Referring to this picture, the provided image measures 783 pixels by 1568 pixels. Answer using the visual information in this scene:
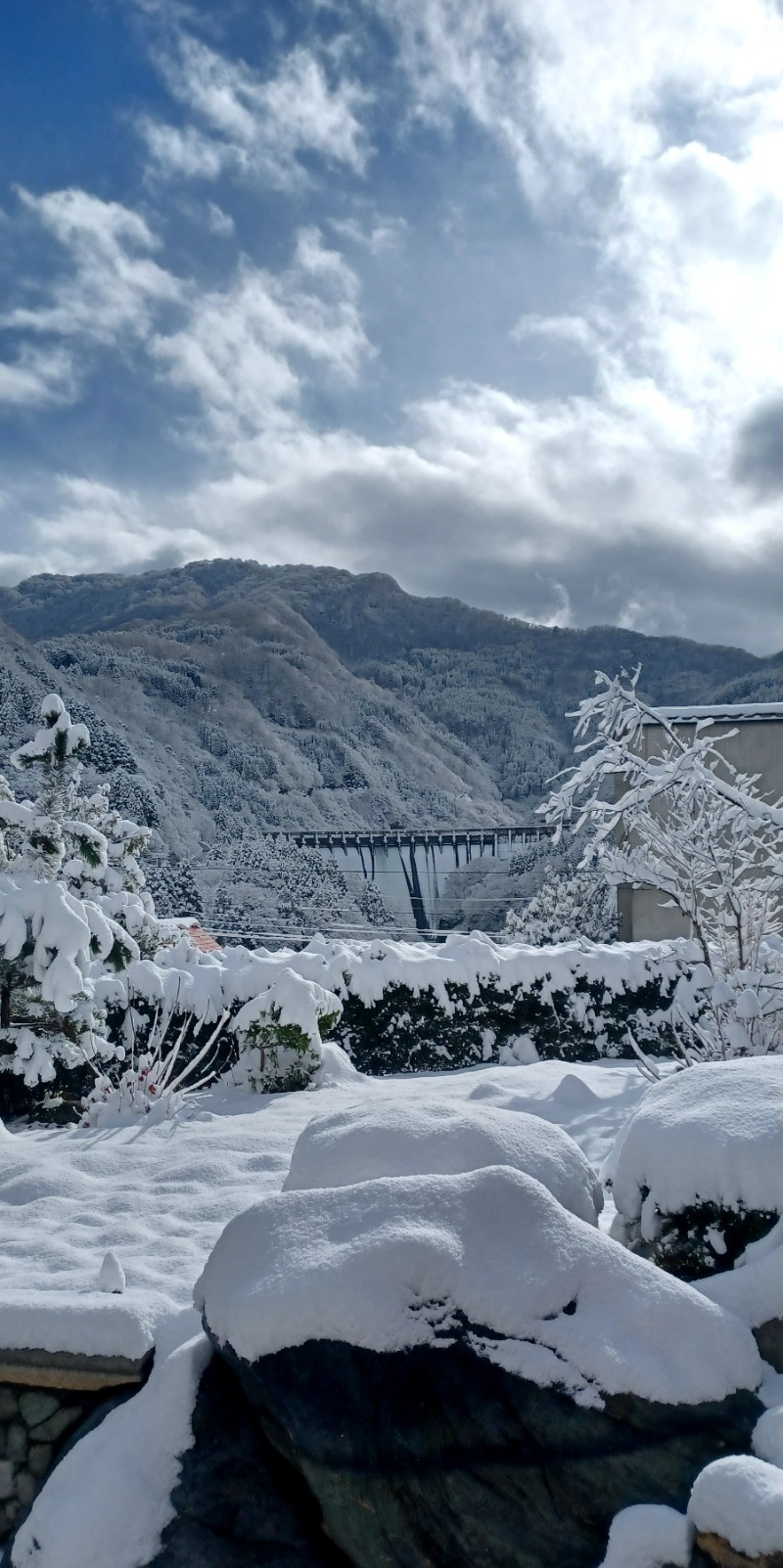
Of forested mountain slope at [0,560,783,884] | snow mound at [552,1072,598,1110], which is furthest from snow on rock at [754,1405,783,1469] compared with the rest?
forested mountain slope at [0,560,783,884]

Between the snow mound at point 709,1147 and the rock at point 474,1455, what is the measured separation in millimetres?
660

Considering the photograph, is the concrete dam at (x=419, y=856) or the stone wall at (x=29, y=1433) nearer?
the stone wall at (x=29, y=1433)

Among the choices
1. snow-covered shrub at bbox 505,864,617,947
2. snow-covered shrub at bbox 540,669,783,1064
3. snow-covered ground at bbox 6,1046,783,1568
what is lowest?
snow-covered shrub at bbox 505,864,617,947

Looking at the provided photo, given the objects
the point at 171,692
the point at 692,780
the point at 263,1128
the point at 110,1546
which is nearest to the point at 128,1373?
the point at 110,1546

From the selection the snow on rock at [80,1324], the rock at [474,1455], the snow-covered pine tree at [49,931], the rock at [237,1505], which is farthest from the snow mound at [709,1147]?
the snow-covered pine tree at [49,931]

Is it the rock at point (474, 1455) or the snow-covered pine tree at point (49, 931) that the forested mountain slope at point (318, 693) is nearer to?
the snow-covered pine tree at point (49, 931)

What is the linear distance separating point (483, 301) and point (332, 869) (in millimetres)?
20910

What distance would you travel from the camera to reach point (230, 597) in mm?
50312

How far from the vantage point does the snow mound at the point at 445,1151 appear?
118 inches

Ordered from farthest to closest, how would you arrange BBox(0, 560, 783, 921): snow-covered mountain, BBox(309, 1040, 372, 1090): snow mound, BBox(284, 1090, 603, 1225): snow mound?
BBox(0, 560, 783, 921): snow-covered mountain
BBox(309, 1040, 372, 1090): snow mound
BBox(284, 1090, 603, 1225): snow mound

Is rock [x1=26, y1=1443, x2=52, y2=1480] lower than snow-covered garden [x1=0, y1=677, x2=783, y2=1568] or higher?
lower

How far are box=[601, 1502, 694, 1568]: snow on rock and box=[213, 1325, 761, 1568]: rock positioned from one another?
8cm

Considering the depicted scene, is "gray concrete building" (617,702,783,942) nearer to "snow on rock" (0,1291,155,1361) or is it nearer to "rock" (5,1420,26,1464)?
"snow on rock" (0,1291,155,1361)

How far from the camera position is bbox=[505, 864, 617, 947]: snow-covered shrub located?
16.3 metres
